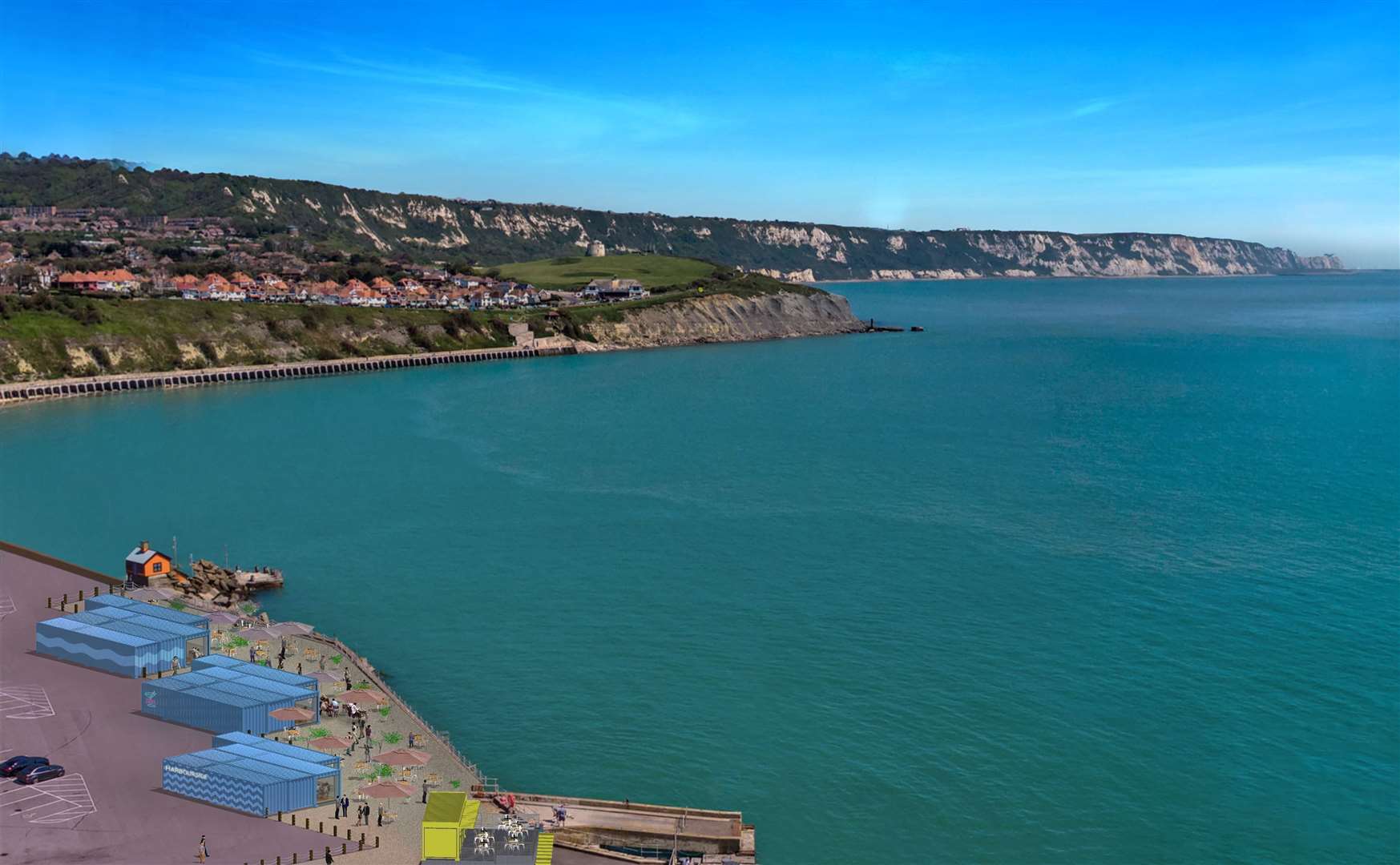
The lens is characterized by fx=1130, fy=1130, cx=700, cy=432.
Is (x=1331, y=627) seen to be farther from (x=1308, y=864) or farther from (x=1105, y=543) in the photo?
(x=1308, y=864)

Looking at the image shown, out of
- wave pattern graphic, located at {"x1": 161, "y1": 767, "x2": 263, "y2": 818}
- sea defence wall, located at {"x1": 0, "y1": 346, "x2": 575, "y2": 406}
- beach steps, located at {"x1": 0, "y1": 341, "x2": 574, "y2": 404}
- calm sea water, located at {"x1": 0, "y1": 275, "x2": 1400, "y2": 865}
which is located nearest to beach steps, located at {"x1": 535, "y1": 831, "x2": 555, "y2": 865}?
calm sea water, located at {"x1": 0, "y1": 275, "x2": 1400, "y2": 865}

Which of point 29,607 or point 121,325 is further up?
point 121,325

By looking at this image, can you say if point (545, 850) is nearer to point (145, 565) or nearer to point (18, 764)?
point (18, 764)

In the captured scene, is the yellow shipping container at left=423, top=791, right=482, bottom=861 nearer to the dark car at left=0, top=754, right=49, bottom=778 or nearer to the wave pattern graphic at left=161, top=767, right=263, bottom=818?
the wave pattern graphic at left=161, top=767, right=263, bottom=818

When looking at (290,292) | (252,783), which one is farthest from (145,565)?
(290,292)

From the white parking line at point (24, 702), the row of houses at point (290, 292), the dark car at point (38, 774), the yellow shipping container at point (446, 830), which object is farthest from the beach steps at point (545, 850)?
the row of houses at point (290, 292)

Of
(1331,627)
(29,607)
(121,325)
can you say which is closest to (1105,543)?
(1331,627)

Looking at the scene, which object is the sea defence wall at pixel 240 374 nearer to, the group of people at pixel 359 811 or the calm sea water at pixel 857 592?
the calm sea water at pixel 857 592
